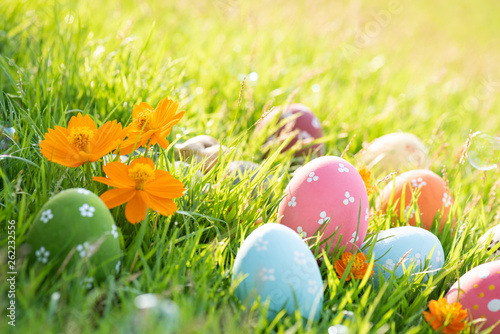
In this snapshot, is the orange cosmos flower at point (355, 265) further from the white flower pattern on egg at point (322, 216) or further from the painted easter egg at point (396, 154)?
the painted easter egg at point (396, 154)

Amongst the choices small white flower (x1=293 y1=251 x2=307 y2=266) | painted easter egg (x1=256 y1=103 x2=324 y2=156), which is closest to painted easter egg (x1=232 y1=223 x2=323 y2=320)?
small white flower (x1=293 y1=251 x2=307 y2=266)

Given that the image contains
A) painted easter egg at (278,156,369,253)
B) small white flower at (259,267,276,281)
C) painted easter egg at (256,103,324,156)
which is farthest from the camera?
painted easter egg at (256,103,324,156)

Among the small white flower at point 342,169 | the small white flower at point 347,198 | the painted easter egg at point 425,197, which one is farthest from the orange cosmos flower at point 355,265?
the painted easter egg at point 425,197

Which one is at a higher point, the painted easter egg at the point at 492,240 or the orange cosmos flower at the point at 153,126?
the orange cosmos flower at the point at 153,126

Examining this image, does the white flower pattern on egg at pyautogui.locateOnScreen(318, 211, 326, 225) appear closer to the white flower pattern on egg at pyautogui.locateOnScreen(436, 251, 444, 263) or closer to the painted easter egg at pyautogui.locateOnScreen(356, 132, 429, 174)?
the white flower pattern on egg at pyautogui.locateOnScreen(436, 251, 444, 263)

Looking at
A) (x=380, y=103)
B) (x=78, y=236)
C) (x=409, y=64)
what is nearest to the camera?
(x=78, y=236)

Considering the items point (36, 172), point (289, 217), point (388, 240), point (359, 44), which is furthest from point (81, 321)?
point (359, 44)

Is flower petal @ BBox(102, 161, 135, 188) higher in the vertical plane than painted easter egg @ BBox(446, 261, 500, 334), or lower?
higher

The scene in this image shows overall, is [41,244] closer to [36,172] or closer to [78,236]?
[78,236]
